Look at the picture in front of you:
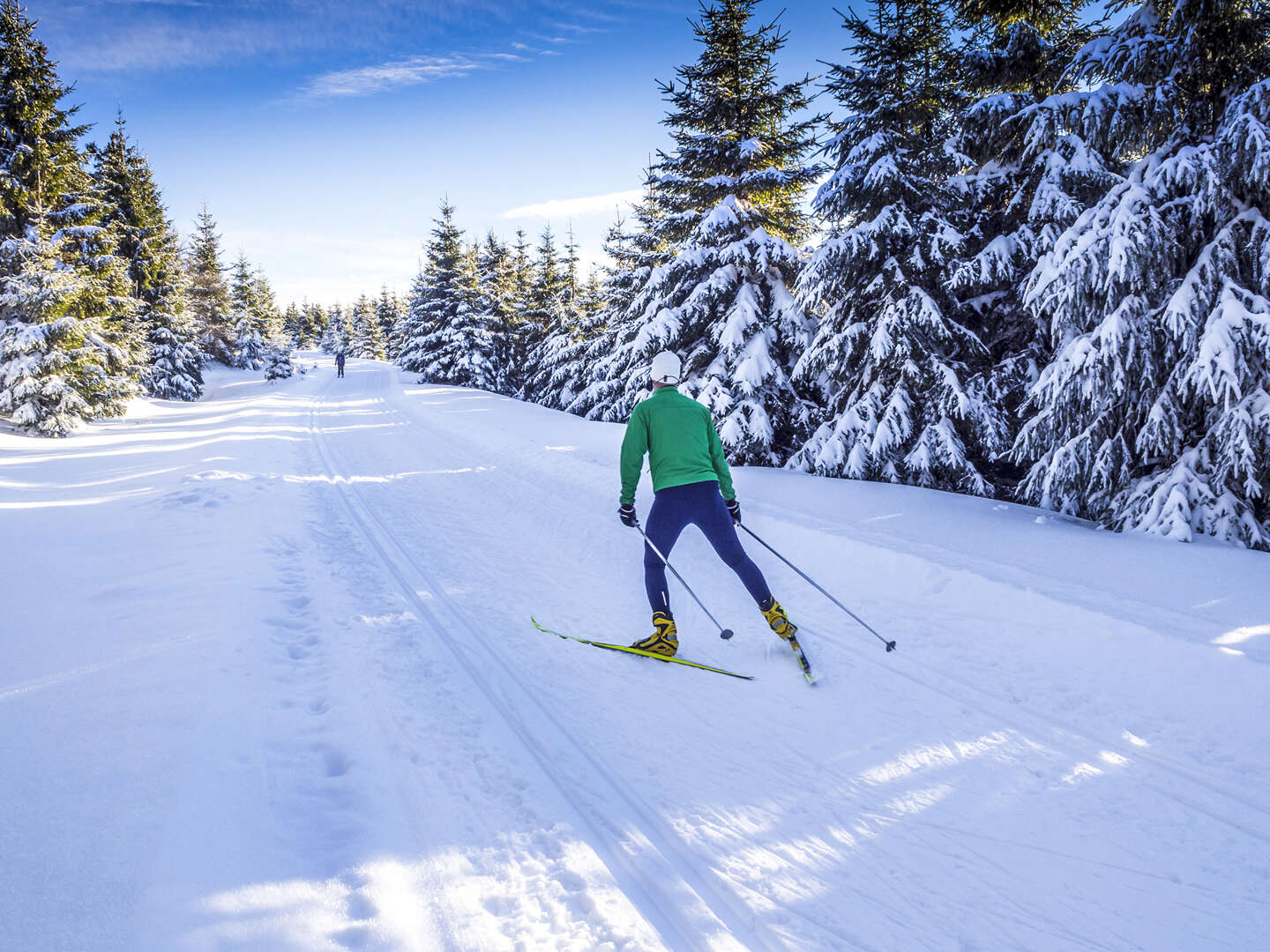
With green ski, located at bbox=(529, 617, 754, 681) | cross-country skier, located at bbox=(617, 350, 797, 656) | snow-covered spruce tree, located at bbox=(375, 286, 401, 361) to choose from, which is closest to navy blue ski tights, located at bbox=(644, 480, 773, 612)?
cross-country skier, located at bbox=(617, 350, 797, 656)

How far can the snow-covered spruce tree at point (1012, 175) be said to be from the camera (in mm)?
8797

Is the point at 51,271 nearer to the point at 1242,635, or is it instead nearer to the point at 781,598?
the point at 781,598

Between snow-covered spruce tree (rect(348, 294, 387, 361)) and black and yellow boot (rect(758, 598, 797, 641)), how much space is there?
83993 millimetres

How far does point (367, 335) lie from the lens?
271 ft

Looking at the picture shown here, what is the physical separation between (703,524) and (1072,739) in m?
2.56

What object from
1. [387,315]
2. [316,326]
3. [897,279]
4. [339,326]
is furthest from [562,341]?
[316,326]

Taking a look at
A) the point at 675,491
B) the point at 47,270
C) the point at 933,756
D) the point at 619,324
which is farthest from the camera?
the point at 619,324

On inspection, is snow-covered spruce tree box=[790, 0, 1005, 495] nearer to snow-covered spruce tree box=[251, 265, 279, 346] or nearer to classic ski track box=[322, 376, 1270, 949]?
classic ski track box=[322, 376, 1270, 949]

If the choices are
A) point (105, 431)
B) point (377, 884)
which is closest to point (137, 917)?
point (377, 884)

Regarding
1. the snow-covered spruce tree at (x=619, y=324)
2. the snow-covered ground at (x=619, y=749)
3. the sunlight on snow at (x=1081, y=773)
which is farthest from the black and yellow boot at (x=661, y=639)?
the snow-covered spruce tree at (x=619, y=324)

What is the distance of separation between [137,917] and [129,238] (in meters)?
32.7

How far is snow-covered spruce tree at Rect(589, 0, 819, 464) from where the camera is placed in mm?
12500

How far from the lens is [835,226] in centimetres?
1160

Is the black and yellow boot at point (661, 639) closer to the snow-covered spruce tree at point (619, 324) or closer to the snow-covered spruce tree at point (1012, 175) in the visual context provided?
the snow-covered spruce tree at point (1012, 175)
